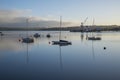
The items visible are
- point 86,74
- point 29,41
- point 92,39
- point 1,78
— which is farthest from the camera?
point 92,39

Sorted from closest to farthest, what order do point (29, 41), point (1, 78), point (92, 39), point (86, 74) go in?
1. point (1, 78)
2. point (86, 74)
3. point (29, 41)
4. point (92, 39)

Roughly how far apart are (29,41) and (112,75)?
4159 centimetres

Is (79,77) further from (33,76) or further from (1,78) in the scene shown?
(1,78)

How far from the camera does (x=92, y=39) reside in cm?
6266

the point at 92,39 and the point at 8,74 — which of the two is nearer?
the point at 8,74

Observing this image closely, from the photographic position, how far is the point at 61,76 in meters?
14.9

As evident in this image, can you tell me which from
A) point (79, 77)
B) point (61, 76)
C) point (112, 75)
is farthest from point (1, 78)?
point (112, 75)

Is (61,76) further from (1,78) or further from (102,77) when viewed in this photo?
(1,78)

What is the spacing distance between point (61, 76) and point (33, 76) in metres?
1.91

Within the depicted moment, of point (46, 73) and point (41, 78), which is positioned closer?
point (41, 78)

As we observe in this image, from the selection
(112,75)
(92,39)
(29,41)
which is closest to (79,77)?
(112,75)

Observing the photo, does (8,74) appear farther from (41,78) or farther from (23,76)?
(41,78)

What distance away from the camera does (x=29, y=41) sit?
180 ft

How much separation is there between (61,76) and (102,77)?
2.77m
